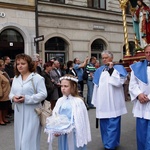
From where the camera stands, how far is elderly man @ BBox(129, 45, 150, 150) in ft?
15.5

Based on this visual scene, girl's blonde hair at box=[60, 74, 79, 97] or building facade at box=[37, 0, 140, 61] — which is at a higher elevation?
building facade at box=[37, 0, 140, 61]

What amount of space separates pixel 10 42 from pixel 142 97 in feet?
35.8

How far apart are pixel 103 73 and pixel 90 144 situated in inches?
56.4

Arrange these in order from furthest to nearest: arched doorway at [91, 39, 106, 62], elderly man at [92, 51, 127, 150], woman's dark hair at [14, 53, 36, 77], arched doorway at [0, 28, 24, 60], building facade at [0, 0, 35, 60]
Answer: arched doorway at [91, 39, 106, 62]
arched doorway at [0, 28, 24, 60]
building facade at [0, 0, 35, 60]
elderly man at [92, 51, 127, 150]
woman's dark hair at [14, 53, 36, 77]

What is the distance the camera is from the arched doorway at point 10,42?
46.9 feet

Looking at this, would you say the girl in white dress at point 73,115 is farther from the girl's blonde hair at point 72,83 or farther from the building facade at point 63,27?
the building facade at point 63,27

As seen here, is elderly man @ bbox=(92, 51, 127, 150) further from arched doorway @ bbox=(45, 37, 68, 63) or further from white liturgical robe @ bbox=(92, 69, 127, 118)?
arched doorway @ bbox=(45, 37, 68, 63)

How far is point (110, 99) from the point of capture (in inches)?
219

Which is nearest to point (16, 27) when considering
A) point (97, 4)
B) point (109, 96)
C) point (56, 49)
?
point (56, 49)

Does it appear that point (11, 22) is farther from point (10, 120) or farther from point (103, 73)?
point (103, 73)

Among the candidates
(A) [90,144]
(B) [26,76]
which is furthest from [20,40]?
(B) [26,76]

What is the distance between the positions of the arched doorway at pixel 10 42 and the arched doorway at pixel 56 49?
66.6 inches

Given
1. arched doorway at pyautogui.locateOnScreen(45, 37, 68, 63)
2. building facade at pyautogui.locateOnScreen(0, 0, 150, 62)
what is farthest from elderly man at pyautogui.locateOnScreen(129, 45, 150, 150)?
arched doorway at pyautogui.locateOnScreen(45, 37, 68, 63)

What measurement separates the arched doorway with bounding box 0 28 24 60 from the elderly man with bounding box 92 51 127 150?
9.50 m
